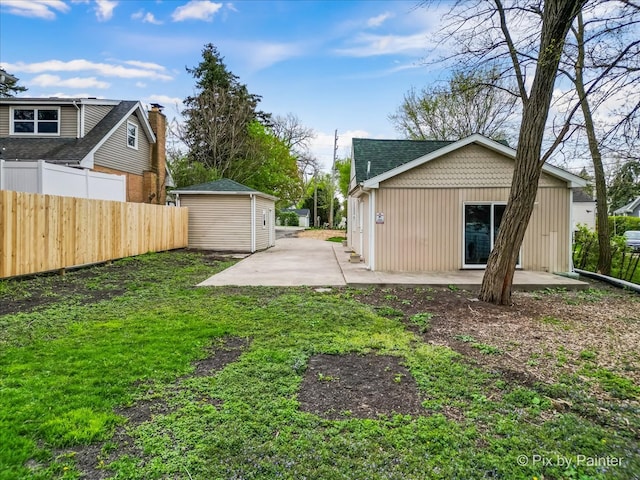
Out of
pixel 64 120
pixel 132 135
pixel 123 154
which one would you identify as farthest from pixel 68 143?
pixel 132 135

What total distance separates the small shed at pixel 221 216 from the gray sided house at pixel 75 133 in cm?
314

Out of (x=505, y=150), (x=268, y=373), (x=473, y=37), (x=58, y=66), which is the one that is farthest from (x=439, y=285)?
(x=58, y=66)

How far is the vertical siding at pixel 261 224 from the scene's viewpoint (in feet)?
54.4

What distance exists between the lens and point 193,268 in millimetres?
10758

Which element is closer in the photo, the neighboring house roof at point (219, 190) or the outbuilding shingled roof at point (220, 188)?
the neighboring house roof at point (219, 190)

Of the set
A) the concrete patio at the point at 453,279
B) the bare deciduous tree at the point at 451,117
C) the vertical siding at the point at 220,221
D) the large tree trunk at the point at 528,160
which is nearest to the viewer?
the large tree trunk at the point at 528,160

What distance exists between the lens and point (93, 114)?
Result: 1602cm

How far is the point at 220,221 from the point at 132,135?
609 cm

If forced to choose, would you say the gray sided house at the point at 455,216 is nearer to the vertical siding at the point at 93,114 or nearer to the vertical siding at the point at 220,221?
the vertical siding at the point at 220,221

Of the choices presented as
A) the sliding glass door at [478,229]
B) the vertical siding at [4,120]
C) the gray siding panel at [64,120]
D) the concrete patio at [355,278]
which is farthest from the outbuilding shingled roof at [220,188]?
the sliding glass door at [478,229]

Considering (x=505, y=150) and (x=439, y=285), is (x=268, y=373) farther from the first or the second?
(x=505, y=150)

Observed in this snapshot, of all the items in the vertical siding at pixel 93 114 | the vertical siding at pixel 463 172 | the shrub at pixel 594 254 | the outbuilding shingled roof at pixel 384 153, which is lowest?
the shrub at pixel 594 254

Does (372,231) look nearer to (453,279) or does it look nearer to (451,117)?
(453,279)

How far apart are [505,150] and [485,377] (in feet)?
26.4
